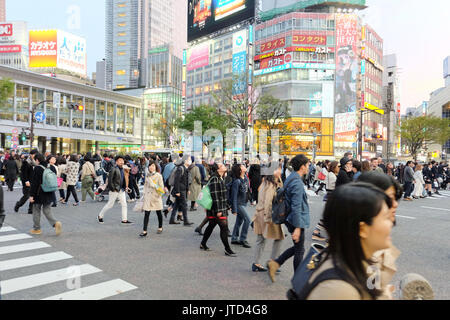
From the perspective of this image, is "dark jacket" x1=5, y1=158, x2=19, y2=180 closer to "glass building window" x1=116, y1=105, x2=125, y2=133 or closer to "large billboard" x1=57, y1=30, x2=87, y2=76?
"glass building window" x1=116, y1=105, x2=125, y2=133

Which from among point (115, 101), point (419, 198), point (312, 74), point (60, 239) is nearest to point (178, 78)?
point (115, 101)

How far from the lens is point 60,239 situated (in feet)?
24.3

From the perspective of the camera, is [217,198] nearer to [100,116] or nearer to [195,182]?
[195,182]

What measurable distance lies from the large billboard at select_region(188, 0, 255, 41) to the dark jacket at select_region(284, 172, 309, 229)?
201 ft

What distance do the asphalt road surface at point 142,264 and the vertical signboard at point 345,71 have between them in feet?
160

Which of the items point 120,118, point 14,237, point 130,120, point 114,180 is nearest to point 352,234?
point 14,237

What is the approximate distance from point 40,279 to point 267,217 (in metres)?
3.55

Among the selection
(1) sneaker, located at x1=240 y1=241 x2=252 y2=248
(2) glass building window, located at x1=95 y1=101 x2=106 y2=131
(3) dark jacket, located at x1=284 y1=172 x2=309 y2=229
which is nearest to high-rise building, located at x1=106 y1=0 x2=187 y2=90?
(2) glass building window, located at x1=95 y1=101 x2=106 y2=131

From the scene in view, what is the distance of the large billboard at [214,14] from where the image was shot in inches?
2442

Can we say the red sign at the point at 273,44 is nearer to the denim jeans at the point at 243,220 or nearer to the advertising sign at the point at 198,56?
the advertising sign at the point at 198,56

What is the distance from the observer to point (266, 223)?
17.5 ft

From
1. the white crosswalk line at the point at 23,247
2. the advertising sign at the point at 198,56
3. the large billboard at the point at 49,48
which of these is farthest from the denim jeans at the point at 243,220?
the large billboard at the point at 49,48

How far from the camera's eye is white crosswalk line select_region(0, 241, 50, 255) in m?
6.55

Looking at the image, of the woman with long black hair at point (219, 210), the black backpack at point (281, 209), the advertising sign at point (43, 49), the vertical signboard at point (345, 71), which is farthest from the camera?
the advertising sign at point (43, 49)
